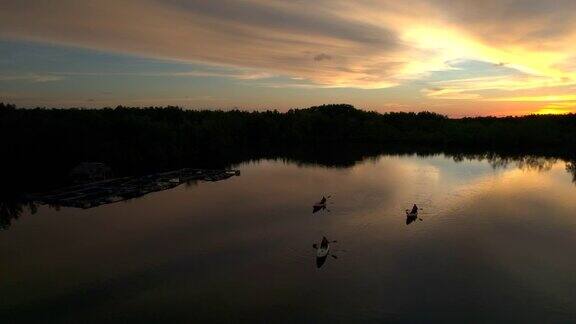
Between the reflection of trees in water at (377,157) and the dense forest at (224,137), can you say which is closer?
the dense forest at (224,137)

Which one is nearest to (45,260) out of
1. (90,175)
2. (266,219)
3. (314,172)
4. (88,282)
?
(88,282)

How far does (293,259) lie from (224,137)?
236 ft

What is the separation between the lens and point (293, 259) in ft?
81.4

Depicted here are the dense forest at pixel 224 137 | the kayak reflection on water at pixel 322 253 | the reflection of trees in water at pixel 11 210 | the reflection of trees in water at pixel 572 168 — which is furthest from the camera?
the reflection of trees in water at pixel 572 168

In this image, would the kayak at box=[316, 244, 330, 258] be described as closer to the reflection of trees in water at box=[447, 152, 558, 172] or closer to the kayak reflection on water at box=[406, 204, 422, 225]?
the kayak reflection on water at box=[406, 204, 422, 225]

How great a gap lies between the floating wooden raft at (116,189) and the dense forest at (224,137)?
7267mm

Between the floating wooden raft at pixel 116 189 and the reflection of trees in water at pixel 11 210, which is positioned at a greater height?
the floating wooden raft at pixel 116 189

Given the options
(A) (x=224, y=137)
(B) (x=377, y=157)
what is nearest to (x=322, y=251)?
(B) (x=377, y=157)

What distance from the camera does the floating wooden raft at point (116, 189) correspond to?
3769 centimetres

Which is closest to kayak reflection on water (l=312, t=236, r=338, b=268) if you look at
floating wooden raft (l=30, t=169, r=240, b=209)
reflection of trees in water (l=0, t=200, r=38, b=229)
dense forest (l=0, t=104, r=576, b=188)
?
floating wooden raft (l=30, t=169, r=240, b=209)

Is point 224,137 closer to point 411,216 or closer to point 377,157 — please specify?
point 377,157

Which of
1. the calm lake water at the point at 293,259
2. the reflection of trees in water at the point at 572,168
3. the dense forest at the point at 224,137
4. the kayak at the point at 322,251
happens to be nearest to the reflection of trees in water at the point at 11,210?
the calm lake water at the point at 293,259

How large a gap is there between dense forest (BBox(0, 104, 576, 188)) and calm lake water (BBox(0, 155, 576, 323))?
1640cm

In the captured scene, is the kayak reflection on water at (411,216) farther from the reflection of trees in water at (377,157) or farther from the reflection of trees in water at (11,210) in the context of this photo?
the reflection of trees in water at (11,210)
